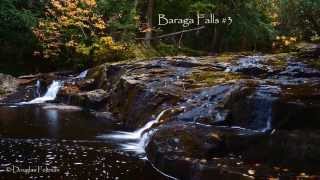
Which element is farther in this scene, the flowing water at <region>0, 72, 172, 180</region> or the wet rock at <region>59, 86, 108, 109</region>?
the wet rock at <region>59, 86, 108, 109</region>

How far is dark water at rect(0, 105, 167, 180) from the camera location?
9328mm

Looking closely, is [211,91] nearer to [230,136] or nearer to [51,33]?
[230,136]

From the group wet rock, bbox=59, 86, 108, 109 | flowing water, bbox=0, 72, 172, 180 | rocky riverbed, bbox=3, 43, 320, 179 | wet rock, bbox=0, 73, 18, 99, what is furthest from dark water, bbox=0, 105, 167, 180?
wet rock, bbox=0, 73, 18, 99

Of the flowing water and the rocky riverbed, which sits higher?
the rocky riverbed

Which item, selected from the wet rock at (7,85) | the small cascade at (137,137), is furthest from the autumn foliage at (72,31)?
the small cascade at (137,137)

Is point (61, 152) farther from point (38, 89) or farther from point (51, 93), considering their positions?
point (38, 89)

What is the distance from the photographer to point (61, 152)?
10.9 m

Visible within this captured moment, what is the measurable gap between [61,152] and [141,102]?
A: 182 inches

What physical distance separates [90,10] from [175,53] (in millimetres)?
6974

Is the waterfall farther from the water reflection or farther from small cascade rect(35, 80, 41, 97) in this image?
the water reflection

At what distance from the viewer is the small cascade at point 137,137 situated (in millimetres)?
11609

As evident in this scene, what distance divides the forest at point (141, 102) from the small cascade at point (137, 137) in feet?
0.18

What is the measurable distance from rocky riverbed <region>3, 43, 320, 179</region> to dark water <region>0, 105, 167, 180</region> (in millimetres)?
705

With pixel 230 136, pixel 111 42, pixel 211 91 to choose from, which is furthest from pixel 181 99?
pixel 111 42
